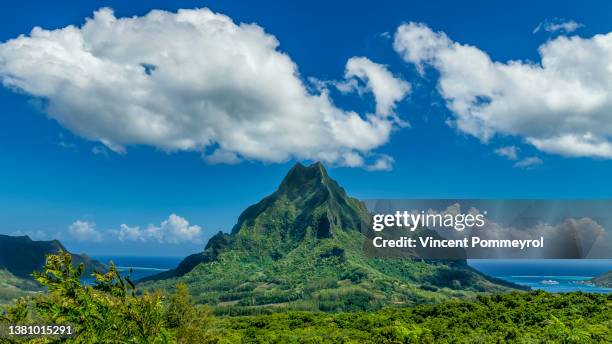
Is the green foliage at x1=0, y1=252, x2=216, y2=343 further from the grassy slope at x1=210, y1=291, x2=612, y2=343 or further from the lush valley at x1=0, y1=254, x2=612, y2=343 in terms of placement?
the grassy slope at x1=210, y1=291, x2=612, y2=343

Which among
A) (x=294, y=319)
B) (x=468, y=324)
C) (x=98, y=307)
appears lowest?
(x=294, y=319)

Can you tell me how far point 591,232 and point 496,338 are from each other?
448ft

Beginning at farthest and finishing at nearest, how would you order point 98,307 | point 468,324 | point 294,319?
point 294,319, point 468,324, point 98,307

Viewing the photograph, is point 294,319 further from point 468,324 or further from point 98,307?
point 98,307

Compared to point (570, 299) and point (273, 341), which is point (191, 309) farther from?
point (570, 299)

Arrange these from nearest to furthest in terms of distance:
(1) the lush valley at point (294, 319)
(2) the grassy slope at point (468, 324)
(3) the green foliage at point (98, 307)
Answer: (3) the green foliage at point (98, 307) < (1) the lush valley at point (294, 319) < (2) the grassy slope at point (468, 324)

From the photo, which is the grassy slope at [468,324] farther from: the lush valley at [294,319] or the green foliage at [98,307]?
the green foliage at [98,307]

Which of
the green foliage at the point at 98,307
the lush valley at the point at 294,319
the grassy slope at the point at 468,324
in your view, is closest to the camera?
the green foliage at the point at 98,307

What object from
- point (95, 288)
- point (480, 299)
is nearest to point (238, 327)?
point (480, 299)

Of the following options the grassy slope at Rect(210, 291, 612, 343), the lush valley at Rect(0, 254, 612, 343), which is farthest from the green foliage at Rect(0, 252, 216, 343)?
the grassy slope at Rect(210, 291, 612, 343)

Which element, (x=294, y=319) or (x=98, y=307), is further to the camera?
(x=294, y=319)

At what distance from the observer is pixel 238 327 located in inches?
3359

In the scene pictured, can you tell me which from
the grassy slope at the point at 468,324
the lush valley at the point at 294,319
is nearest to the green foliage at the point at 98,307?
the lush valley at the point at 294,319

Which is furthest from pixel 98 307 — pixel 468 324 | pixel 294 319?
pixel 294 319
